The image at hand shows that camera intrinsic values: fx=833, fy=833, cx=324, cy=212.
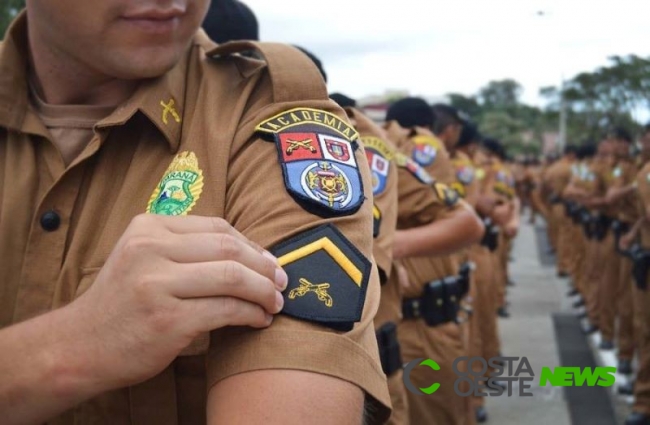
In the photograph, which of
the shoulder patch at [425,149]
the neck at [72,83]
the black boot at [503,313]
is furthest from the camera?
the black boot at [503,313]

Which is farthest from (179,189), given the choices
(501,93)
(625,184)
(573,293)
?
(501,93)

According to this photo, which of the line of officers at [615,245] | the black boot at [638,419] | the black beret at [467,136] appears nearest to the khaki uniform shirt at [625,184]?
the line of officers at [615,245]

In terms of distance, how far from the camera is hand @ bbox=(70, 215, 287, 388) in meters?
1.01

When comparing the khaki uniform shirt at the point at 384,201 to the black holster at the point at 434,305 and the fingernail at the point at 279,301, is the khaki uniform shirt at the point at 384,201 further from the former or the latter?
the fingernail at the point at 279,301

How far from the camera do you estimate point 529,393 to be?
692 centimetres

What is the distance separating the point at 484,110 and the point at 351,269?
5947cm

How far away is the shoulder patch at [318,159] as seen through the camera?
1161 millimetres

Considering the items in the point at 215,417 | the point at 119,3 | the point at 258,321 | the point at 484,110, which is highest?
the point at 119,3

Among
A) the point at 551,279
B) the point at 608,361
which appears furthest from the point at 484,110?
the point at 608,361

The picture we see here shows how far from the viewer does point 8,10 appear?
4.13 m

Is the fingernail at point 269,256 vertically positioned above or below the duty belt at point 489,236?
above

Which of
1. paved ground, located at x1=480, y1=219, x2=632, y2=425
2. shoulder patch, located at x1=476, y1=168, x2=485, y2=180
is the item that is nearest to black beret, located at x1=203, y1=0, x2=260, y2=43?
paved ground, located at x1=480, y1=219, x2=632, y2=425

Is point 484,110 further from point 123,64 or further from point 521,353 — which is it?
point 123,64

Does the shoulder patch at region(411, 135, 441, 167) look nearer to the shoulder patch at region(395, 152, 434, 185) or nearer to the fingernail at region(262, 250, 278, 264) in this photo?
the shoulder patch at region(395, 152, 434, 185)
